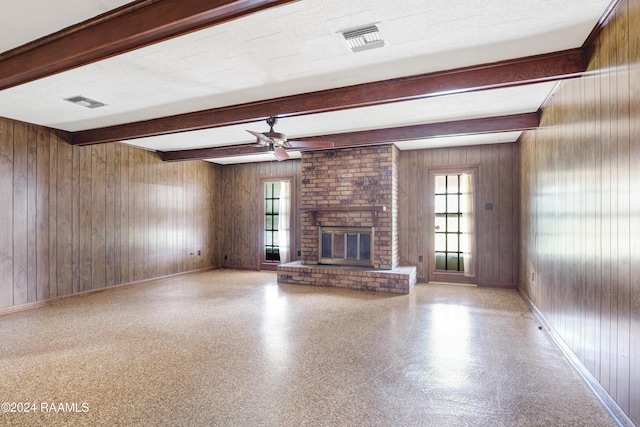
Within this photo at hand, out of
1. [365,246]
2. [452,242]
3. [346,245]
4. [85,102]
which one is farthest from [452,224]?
[85,102]

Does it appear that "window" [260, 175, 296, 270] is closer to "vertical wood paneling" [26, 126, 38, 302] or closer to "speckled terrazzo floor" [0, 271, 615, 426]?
"speckled terrazzo floor" [0, 271, 615, 426]

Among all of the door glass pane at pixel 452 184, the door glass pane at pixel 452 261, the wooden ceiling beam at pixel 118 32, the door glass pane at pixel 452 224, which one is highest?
the wooden ceiling beam at pixel 118 32

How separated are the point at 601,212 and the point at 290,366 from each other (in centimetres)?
266

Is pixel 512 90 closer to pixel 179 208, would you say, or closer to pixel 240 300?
pixel 240 300

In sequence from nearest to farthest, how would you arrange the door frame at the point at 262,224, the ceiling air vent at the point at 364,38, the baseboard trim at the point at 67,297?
the ceiling air vent at the point at 364,38 < the baseboard trim at the point at 67,297 < the door frame at the point at 262,224

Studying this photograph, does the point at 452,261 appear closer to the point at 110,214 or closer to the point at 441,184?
the point at 441,184

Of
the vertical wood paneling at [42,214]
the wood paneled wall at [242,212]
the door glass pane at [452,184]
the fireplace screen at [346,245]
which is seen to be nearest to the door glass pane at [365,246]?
the fireplace screen at [346,245]

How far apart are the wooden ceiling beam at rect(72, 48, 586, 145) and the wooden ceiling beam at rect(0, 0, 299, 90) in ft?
5.56

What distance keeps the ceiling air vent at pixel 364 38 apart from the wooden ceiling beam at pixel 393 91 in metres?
0.75

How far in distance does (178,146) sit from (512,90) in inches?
221

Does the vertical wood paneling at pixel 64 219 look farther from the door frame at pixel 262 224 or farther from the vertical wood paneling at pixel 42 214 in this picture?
the door frame at pixel 262 224

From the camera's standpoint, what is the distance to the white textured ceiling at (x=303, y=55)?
Result: 2.23 metres

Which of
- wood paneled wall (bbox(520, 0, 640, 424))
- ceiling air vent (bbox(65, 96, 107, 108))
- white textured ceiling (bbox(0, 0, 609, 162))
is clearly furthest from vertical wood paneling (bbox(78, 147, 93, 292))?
wood paneled wall (bbox(520, 0, 640, 424))

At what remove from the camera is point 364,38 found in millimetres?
2570
